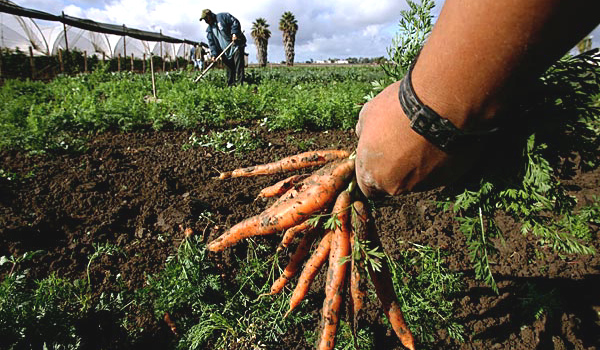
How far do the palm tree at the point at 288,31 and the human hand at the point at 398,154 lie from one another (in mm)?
55046

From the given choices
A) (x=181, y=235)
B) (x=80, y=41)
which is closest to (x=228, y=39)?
(x=181, y=235)

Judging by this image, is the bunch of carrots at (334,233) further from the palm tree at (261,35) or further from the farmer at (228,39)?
the palm tree at (261,35)

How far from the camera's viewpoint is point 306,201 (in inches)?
63.5

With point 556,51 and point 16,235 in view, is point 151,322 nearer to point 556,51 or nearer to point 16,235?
point 16,235

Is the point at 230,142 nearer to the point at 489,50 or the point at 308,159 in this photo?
the point at 308,159

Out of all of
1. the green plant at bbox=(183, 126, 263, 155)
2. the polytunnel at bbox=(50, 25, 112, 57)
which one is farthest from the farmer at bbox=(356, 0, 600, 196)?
the polytunnel at bbox=(50, 25, 112, 57)

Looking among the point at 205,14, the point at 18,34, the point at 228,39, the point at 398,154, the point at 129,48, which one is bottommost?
the point at 398,154

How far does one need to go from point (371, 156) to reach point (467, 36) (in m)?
0.44

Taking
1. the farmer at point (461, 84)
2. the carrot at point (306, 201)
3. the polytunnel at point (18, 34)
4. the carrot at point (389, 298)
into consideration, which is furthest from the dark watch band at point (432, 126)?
the polytunnel at point (18, 34)

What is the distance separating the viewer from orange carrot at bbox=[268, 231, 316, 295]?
1.92m

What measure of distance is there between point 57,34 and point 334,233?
34.2 m

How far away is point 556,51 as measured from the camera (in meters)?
0.70

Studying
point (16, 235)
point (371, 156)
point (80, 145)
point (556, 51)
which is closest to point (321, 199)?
point (371, 156)

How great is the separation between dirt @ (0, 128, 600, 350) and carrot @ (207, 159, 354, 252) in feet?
1.46
